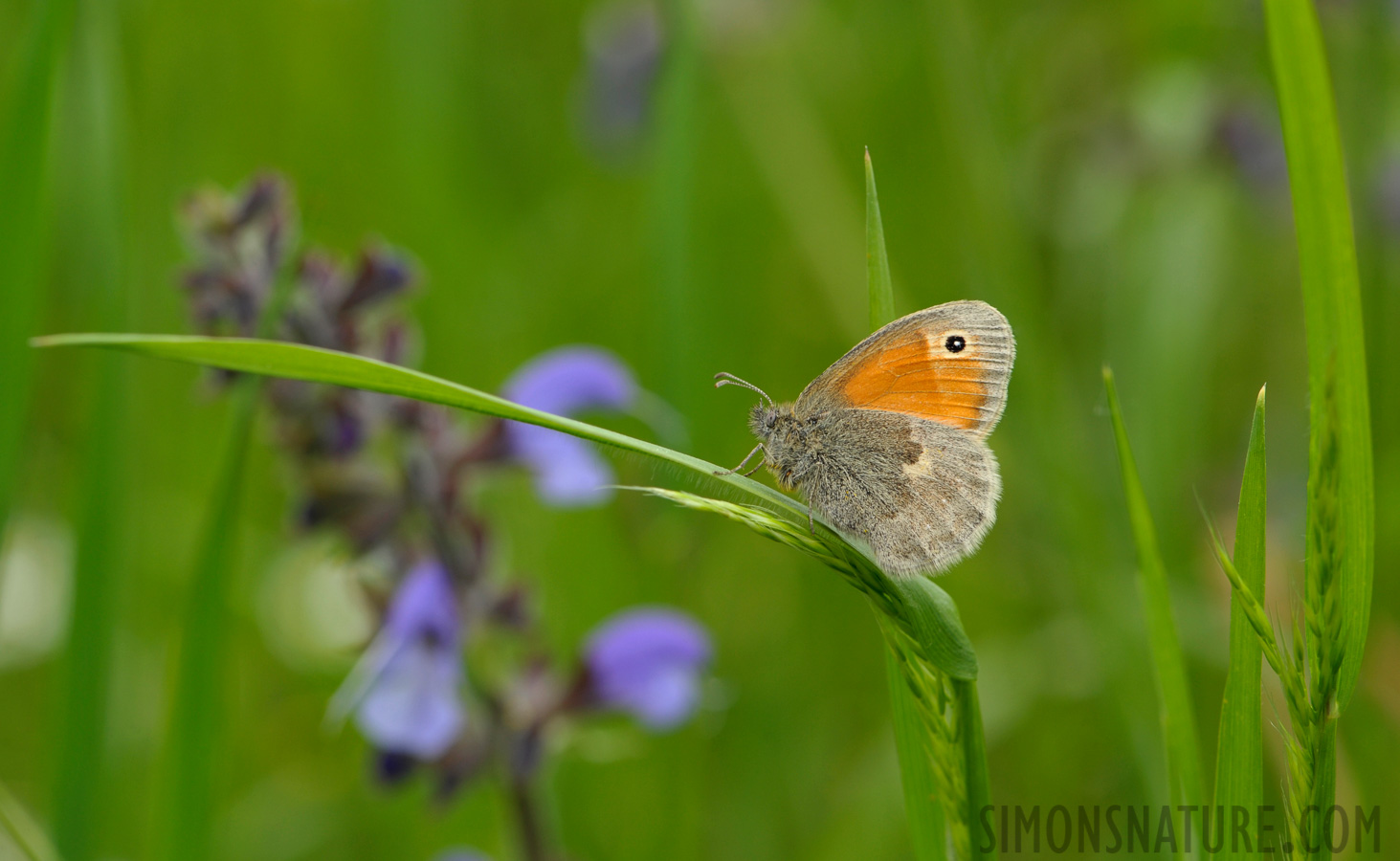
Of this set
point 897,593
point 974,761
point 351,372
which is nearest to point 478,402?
point 351,372

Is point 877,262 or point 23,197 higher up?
point 23,197

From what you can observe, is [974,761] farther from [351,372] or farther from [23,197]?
[23,197]

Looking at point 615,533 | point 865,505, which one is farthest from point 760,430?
point 615,533

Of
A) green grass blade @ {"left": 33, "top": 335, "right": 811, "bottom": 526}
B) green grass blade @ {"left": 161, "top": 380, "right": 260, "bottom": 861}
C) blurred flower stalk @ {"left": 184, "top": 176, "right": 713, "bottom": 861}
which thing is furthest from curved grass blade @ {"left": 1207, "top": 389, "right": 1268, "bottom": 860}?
blurred flower stalk @ {"left": 184, "top": 176, "right": 713, "bottom": 861}

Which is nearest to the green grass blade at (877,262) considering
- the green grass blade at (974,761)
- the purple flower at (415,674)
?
the green grass blade at (974,761)

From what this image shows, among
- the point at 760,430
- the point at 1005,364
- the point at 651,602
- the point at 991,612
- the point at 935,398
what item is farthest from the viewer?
the point at 991,612

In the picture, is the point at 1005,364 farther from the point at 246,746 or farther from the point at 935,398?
the point at 246,746

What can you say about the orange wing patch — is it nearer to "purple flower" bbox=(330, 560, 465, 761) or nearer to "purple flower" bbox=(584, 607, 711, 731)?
"purple flower" bbox=(584, 607, 711, 731)
